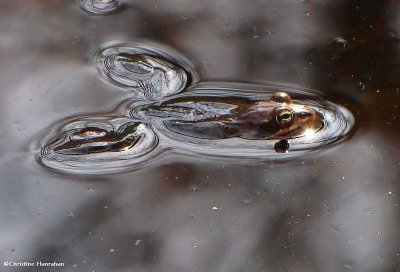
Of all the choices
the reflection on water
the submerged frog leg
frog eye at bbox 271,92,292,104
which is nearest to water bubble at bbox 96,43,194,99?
the reflection on water

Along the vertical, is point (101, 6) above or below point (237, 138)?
above

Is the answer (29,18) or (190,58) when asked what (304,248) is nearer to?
(190,58)

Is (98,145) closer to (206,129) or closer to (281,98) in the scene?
(206,129)

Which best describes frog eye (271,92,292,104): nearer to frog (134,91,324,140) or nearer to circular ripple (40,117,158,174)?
frog (134,91,324,140)

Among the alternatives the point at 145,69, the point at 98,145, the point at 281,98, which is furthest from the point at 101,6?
the point at 281,98

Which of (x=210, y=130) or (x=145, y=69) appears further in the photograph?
(x=145, y=69)

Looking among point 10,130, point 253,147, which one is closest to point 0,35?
point 10,130

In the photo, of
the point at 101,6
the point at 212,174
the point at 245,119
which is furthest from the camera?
the point at 101,6
